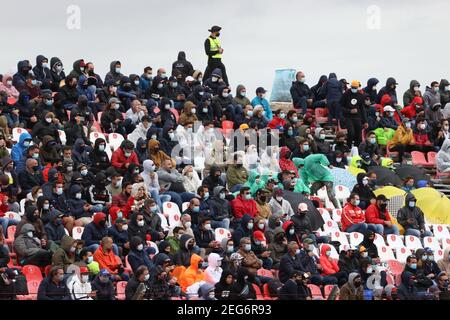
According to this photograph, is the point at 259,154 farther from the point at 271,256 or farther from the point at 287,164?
the point at 271,256

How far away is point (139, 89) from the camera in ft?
132

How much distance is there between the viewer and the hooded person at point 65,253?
3127 centimetres

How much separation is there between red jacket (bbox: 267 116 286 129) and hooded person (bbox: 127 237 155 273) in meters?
7.99

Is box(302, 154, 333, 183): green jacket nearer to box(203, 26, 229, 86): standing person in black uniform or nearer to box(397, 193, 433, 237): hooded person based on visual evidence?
box(397, 193, 433, 237): hooded person

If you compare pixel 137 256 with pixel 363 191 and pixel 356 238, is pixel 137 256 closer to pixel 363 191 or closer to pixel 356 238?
pixel 356 238

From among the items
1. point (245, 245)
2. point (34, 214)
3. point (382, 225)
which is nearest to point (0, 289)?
point (34, 214)

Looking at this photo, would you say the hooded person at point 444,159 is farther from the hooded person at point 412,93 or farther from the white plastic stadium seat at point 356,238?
the white plastic stadium seat at point 356,238

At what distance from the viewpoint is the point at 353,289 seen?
32.6m

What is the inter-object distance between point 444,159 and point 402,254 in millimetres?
5098

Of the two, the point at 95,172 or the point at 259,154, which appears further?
the point at 259,154

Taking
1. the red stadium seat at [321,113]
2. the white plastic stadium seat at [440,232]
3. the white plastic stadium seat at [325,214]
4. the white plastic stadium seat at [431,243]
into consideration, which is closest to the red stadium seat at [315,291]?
the white plastic stadium seat at [325,214]

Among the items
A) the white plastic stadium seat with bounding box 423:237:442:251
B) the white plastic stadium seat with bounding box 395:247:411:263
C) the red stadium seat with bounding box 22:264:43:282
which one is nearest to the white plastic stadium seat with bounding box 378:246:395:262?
the white plastic stadium seat with bounding box 395:247:411:263

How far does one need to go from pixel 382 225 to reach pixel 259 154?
3.06 metres

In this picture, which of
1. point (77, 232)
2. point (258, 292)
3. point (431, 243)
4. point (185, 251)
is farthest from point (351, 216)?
point (77, 232)
